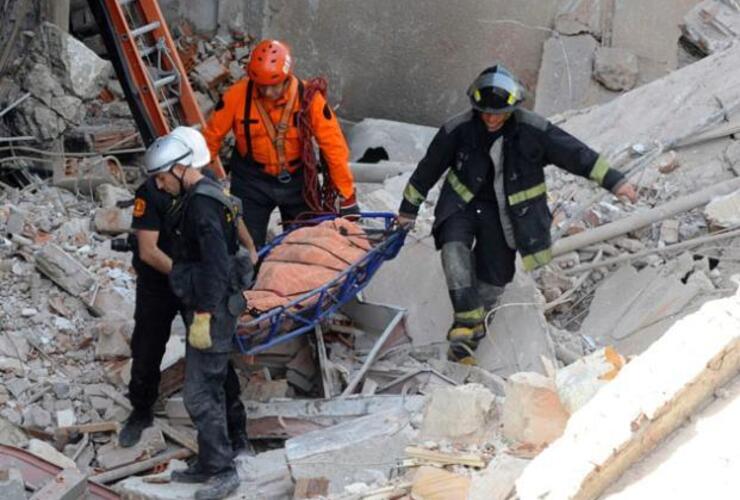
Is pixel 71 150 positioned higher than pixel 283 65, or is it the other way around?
pixel 283 65

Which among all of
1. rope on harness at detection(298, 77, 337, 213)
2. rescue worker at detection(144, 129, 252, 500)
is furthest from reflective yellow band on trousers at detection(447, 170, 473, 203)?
rescue worker at detection(144, 129, 252, 500)

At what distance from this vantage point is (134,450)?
685 centimetres

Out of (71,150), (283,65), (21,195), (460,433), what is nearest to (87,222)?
(21,195)

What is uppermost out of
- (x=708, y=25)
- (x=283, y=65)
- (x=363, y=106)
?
(x=283, y=65)

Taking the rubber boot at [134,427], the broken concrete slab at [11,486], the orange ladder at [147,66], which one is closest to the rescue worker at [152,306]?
the rubber boot at [134,427]

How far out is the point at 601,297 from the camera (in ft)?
26.1

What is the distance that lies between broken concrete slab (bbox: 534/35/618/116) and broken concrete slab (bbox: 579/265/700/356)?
3276 mm

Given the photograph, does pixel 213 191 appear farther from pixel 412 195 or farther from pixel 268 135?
pixel 268 135

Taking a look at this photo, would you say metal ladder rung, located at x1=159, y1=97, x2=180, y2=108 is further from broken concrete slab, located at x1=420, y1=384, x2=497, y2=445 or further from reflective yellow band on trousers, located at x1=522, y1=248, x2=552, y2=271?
broken concrete slab, located at x1=420, y1=384, x2=497, y2=445

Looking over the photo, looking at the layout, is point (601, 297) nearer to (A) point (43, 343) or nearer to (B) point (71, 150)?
(A) point (43, 343)

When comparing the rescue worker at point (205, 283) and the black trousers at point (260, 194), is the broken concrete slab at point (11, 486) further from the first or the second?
the black trousers at point (260, 194)

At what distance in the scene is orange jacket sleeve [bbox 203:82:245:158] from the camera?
7.45 metres

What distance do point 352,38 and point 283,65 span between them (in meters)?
4.35

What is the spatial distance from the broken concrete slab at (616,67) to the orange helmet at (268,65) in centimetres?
441
